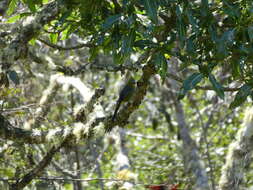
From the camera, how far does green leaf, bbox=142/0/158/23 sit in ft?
6.38

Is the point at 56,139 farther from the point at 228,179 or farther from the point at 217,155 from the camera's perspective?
the point at 217,155

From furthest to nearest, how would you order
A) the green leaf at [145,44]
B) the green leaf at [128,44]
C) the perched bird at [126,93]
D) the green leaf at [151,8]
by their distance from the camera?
the perched bird at [126,93]
the green leaf at [145,44]
the green leaf at [128,44]
the green leaf at [151,8]

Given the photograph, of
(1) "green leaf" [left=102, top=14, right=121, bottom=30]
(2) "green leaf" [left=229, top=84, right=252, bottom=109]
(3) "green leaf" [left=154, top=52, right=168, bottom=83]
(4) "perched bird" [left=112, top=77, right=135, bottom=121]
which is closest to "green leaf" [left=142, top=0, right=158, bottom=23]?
(1) "green leaf" [left=102, top=14, right=121, bottom=30]

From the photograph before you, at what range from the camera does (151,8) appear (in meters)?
1.96

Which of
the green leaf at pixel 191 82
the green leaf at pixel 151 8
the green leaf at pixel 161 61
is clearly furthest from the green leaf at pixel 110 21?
the green leaf at pixel 191 82

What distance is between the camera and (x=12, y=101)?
4012mm

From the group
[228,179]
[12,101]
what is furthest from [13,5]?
[228,179]

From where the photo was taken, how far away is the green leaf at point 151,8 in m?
1.95

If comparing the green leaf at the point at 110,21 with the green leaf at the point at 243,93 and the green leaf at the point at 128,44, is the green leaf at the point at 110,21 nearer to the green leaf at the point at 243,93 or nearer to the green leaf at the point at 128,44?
the green leaf at the point at 128,44

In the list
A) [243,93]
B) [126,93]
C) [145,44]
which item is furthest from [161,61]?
[126,93]

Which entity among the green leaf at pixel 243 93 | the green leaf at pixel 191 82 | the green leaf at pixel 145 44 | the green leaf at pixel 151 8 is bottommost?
the green leaf at pixel 243 93

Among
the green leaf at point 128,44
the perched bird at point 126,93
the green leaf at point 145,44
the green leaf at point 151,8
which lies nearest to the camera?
the green leaf at point 151,8

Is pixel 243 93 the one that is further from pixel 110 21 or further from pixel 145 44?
pixel 110 21

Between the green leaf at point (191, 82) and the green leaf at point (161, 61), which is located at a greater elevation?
the green leaf at point (161, 61)
